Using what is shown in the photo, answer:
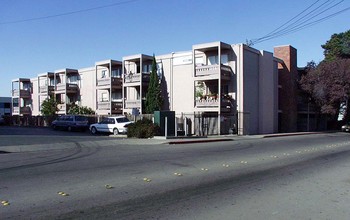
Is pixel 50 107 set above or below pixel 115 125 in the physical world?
above

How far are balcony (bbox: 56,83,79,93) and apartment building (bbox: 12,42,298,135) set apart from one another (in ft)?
11.6

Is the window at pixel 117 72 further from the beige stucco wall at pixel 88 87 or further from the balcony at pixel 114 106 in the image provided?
the beige stucco wall at pixel 88 87

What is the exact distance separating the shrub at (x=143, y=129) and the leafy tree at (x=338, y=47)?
3447 cm

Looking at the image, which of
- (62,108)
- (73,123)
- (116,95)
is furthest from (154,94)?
(62,108)

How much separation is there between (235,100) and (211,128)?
3.70 meters

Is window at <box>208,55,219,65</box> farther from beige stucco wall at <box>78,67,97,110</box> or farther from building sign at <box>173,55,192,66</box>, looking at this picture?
beige stucco wall at <box>78,67,97,110</box>

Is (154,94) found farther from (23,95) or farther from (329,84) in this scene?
(23,95)

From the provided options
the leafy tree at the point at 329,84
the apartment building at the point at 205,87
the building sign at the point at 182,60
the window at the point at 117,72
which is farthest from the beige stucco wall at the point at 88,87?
the leafy tree at the point at 329,84

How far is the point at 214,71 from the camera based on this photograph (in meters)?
34.3

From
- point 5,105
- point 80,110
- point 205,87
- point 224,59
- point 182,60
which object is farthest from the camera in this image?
point 5,105

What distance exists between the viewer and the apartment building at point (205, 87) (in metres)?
34.8

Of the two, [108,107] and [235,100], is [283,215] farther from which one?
[108,107]

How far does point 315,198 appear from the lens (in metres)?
7.96

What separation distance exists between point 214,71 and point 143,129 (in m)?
10.7
